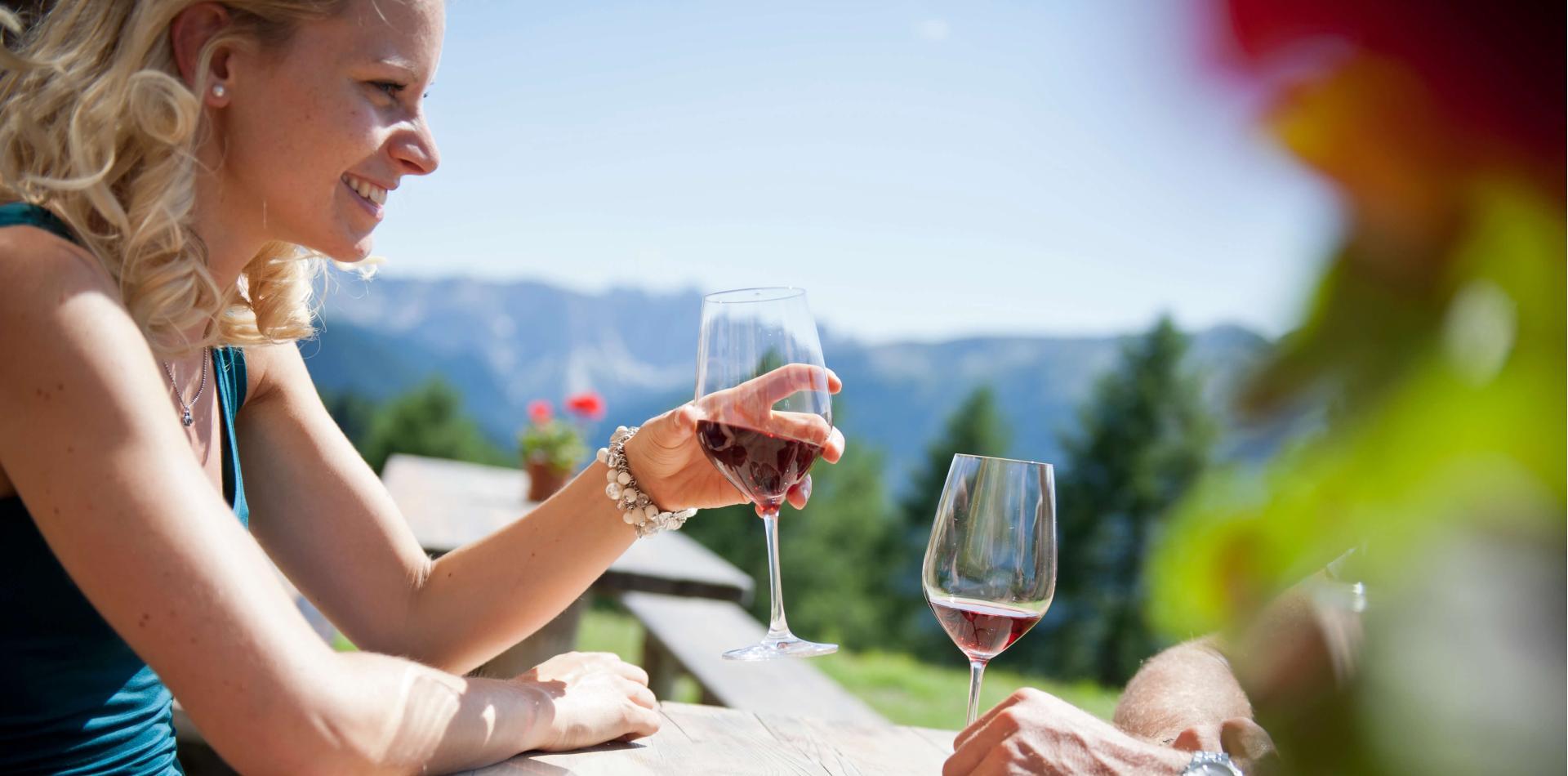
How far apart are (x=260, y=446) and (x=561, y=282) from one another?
17226 centimetres

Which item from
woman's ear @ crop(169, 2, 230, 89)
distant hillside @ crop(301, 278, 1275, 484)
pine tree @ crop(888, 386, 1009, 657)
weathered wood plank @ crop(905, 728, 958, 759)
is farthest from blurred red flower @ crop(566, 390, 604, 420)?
distant hillside @ crop(301, 278, 1275, 484)

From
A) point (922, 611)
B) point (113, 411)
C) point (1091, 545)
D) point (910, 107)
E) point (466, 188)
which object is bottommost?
point (922, 611)

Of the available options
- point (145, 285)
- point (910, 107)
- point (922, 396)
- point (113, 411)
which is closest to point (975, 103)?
point (910, 107)

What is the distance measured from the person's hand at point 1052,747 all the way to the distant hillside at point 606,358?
228 ft

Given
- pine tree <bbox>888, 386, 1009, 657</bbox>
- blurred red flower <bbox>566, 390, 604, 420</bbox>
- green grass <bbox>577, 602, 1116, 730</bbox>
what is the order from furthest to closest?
pine tree <bbox>888, 386, 1009, 657</bbox>
green grass <bbox>577, 602, 1116, 730</bbox>
blurred red flower <bbox>566, 390, 604, 420</bbox>

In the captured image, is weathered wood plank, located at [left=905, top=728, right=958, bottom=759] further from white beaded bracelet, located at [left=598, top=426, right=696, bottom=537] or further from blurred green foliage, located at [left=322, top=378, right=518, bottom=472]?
blurred green foliage, located at [left=322, top=378, right=518, bottom=472]

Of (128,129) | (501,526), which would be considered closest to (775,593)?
(128,129)

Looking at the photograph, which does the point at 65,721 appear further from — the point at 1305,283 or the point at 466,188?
the point at 466,188

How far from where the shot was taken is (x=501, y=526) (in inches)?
142

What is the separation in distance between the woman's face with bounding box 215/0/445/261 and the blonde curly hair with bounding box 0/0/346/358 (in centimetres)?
4

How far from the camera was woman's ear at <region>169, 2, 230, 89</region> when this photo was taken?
160 centimetres

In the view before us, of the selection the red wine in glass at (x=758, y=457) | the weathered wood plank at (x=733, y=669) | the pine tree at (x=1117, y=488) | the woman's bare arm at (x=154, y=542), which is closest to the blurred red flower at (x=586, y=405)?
the weathered wood plank at (x=733, y=669)

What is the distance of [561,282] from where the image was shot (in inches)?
6718

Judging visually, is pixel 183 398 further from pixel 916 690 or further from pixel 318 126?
pixel 916 690
